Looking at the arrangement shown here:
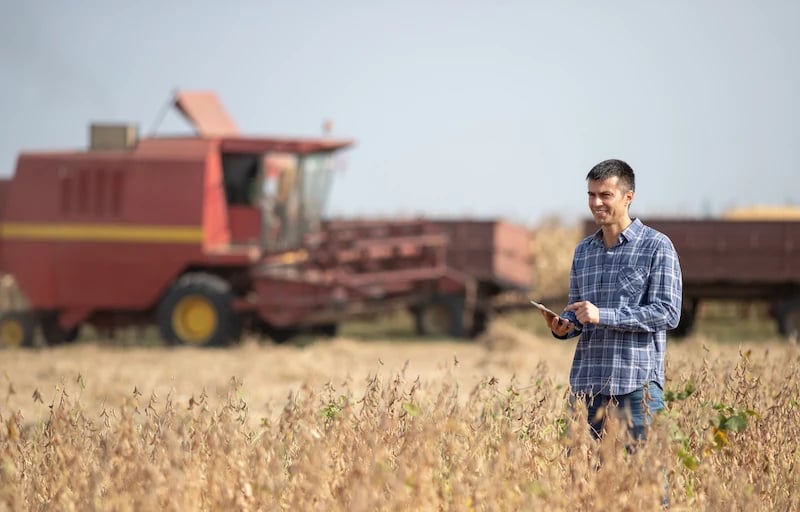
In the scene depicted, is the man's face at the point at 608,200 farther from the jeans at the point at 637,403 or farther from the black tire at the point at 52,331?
the black tire at the point at 52,331

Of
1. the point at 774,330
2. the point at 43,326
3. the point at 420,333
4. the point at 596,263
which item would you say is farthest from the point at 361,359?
the point at 596,263

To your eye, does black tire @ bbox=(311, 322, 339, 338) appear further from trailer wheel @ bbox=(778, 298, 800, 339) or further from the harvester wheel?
trailer wheel @ bbox=(778, 298, 800, 339)

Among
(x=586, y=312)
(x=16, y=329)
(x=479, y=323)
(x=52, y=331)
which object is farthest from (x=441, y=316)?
(x=586, y=312)

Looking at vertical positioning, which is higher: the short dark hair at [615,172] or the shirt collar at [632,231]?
the short dark hair at [615,172]

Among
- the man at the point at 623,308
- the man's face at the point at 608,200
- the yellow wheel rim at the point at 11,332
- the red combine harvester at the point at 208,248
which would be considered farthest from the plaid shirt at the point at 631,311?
the yellow wheel rim at the point at 11,332

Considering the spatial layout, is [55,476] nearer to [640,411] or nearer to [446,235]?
[640,411]

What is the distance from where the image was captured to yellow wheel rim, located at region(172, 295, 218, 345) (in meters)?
15.4

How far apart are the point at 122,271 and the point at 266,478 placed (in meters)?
12.6

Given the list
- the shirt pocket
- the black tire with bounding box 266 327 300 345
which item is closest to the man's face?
the shirt pocket

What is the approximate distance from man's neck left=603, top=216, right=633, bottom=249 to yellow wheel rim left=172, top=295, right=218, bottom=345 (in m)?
11.0

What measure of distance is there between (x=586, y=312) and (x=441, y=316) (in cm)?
1230

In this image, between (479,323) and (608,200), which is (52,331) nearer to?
(479,323)

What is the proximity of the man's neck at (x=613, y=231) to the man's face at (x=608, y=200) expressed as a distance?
0.13ft

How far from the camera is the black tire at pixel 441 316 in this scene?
16.5 m
